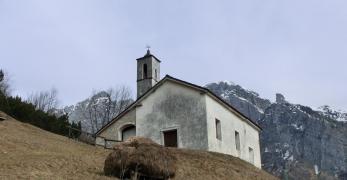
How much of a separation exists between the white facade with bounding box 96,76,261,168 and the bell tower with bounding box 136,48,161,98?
555 cm

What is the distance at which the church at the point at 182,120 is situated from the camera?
4075 cm

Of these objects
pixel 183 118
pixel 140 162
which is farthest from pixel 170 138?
pixel 140 162

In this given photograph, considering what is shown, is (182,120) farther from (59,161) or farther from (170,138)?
(59,161)

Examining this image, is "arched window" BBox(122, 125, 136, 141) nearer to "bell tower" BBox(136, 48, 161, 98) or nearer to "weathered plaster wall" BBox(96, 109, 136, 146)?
"weathered plaster wall" BBox(96, 109, 136, 146)

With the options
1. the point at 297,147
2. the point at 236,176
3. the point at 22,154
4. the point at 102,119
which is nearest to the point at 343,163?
the point at 297,147

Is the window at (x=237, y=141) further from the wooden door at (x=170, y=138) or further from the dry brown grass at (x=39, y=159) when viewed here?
the dry brown grass at (x=39, y=159)

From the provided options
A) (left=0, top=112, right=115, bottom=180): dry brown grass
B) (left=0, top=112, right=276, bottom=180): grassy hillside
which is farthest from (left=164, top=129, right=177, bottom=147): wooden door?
(left=0, top=112, right=115, bottom=180): dry brown grass

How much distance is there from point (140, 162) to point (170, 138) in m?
22.1

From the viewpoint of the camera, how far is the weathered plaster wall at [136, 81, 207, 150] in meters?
40.7

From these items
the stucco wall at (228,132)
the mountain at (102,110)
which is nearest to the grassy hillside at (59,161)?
the stucco wall at (228,132)

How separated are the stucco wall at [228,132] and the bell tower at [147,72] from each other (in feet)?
28.1

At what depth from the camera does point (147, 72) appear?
165 feet

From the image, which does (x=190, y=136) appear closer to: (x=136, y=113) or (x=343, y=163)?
(x=136, y=113)

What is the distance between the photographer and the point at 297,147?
170375 millimetres
